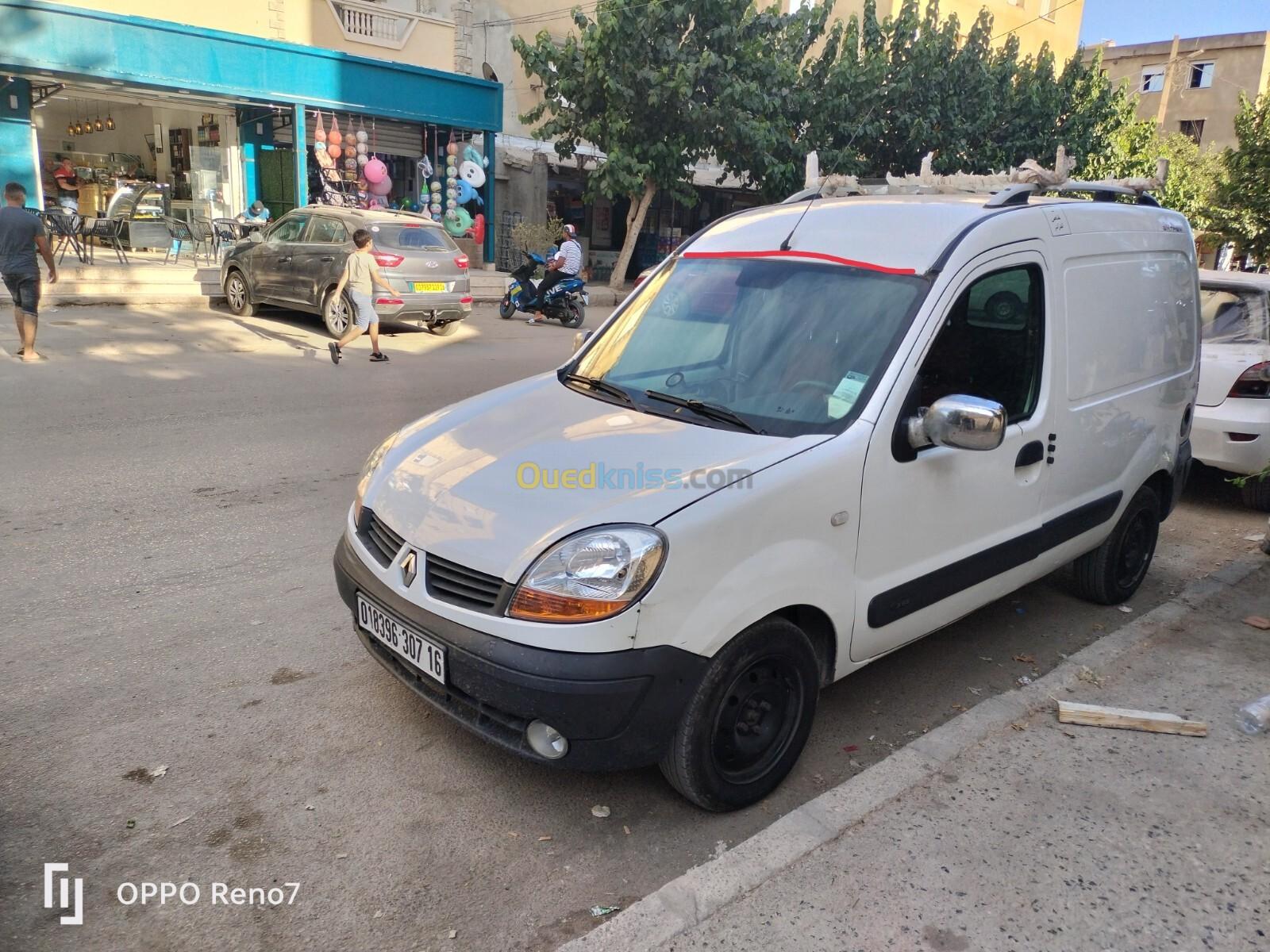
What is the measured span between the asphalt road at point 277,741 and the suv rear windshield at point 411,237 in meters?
6.86

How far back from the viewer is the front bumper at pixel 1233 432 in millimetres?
6316

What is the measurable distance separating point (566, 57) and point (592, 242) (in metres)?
8.29

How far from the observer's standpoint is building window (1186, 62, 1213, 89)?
3734cm

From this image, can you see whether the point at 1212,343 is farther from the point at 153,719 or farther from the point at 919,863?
the point at 153,719

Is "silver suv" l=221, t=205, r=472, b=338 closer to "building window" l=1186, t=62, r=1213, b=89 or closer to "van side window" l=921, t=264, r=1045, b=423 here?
"van side window" l=921, t=264, r=1045, b=423

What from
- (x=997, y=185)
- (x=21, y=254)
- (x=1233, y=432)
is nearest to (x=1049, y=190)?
(x=997, y=185)

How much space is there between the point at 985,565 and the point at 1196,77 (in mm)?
43735

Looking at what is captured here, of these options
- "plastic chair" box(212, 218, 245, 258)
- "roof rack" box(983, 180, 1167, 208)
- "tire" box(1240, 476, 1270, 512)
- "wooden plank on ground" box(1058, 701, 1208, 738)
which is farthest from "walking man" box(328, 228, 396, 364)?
"wooden plank on ground" box(1058, 701, 1208, 738)

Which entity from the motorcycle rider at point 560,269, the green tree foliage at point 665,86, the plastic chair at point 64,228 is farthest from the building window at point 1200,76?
the plastic chair at point 64,228

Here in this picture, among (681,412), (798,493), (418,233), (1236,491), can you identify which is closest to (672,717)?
(798,493)

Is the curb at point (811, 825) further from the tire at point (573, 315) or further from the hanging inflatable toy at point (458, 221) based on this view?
the hanging inflatable toy at point (458, 221)

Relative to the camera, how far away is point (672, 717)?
2691 millimetres

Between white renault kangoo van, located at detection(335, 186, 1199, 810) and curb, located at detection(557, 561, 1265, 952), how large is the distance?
227mm

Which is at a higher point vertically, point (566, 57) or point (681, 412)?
point (566, 57)
